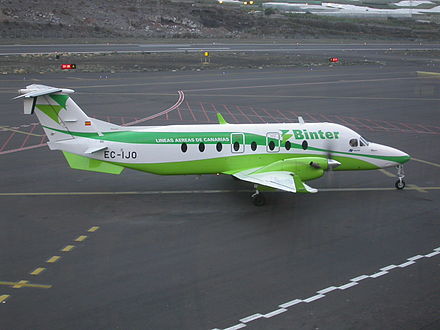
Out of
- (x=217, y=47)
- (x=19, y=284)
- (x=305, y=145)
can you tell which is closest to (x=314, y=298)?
(x=19, y=284)

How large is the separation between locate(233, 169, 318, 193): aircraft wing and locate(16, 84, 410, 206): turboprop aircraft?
2.2 inches

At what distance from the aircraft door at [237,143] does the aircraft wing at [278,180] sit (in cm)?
122

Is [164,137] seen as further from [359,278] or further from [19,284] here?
[359,278]

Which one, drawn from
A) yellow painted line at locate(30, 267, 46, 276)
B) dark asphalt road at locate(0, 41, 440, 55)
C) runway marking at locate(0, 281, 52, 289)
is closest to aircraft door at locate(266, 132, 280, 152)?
yellow painted line at locate(30, 267, 46, 276)

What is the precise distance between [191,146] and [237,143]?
2.23m

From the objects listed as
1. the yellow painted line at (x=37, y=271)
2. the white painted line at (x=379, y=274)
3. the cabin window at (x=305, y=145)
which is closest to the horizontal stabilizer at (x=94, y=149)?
the yellow painted line at (x=37, y=271)

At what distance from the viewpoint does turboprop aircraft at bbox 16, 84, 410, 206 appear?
2631 centimetres

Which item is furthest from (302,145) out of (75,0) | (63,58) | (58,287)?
(75,0)

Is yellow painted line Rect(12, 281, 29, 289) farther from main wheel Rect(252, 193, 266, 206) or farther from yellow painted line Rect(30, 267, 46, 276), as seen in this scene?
main wheel Rect(252, 193, 266, 206)

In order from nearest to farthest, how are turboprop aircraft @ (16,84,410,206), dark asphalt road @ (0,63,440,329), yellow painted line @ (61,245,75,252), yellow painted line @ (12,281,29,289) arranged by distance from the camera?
dark asphalt road @ (0,63,440,329) → yellow painted line @ (12,281,29,289) → yellow painted line @ (61,245,75,252) → turboprop aircraft @ (16,84,410,206)

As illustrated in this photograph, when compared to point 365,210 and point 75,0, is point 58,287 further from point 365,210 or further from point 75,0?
point 75,0

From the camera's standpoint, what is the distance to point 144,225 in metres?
23.5

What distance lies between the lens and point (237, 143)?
2736cm

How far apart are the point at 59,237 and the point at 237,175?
8790 millimetres
